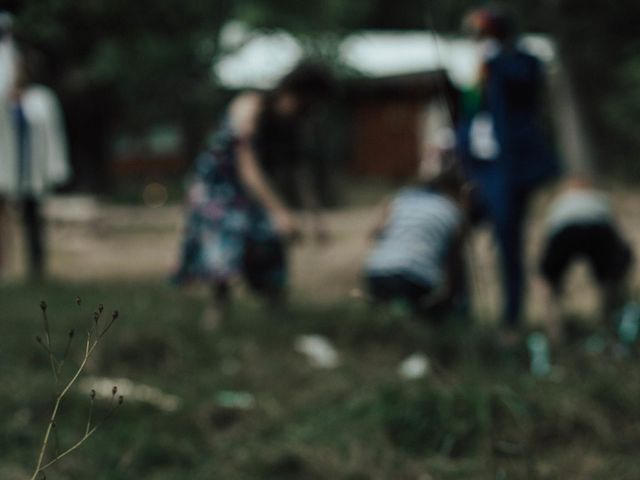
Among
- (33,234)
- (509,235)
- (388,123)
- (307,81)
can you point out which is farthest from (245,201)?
(388,123)

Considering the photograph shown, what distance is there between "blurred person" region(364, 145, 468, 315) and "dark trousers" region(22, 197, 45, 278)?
305cm

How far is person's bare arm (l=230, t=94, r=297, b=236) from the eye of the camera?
5145 millimetres

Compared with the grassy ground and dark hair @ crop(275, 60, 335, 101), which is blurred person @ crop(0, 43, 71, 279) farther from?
dark hair @ crop(275, 60, 335, 101)

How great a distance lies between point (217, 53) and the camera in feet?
57.0

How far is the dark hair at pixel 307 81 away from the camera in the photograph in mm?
5145

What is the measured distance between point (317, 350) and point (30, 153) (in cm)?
336

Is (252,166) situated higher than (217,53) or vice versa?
(217,53)

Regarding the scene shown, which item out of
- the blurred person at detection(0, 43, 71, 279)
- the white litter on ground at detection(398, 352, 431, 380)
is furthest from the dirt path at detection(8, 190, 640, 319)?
the white litter on ground at detection(398, 352, 431, 380)

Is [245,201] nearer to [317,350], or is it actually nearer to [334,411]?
[317,350]

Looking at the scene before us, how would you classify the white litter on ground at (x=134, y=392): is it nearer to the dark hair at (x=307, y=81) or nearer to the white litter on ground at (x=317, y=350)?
the white litter on ground at (x=317, y=350)

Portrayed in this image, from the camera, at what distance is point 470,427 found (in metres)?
3.06

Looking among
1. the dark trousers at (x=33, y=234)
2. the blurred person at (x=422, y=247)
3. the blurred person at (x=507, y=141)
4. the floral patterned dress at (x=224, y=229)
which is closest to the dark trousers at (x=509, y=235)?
the blurred person at (x=507, y=141)

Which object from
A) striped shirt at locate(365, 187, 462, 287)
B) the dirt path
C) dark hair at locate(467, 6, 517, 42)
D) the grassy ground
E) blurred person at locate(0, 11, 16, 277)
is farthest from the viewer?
the dirt path

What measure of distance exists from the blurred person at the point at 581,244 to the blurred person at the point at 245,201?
1.33 m
